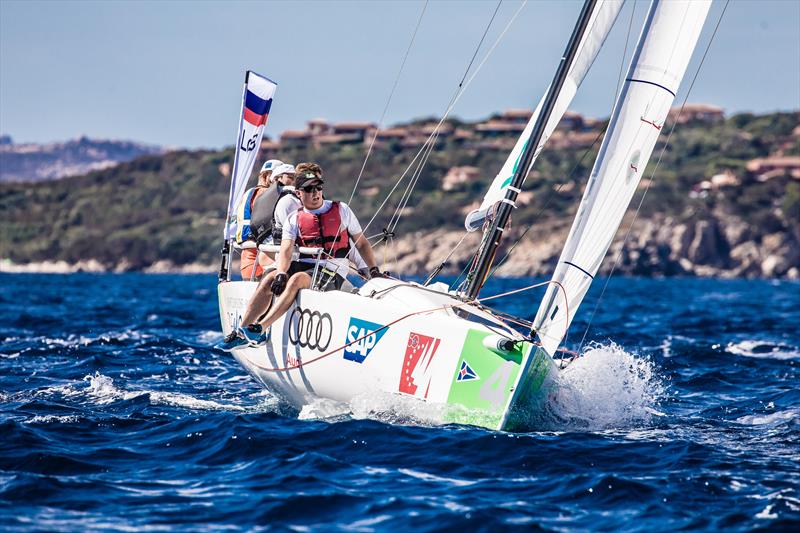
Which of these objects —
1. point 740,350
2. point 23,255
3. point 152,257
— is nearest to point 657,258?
point 152,257

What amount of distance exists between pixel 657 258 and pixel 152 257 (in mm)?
45300

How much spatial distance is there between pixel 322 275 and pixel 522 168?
169cm

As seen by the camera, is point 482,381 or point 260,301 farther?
point 260,301

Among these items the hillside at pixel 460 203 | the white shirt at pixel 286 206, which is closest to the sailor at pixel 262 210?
the white shirt at pixel 286 206

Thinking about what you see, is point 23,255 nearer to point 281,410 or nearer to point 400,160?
point 400,160

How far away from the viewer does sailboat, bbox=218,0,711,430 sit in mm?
6676

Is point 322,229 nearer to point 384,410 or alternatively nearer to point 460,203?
point 384,410

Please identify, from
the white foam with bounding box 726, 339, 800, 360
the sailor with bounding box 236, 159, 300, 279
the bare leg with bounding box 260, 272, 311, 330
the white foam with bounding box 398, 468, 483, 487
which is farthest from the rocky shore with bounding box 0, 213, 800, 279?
the white foam with bounding box 398, 468, 483, 487

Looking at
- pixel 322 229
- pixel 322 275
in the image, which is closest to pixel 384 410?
pixel 322 275

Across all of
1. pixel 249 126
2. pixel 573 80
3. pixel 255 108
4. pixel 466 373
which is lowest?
pixel 466 373

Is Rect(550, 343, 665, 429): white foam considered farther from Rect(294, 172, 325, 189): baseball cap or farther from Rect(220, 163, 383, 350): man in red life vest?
Rect(294, 172, 325, 189): baseball cap

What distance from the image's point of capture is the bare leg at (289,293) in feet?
25.5

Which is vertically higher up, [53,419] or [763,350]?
[763,350]

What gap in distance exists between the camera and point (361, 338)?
721cm
